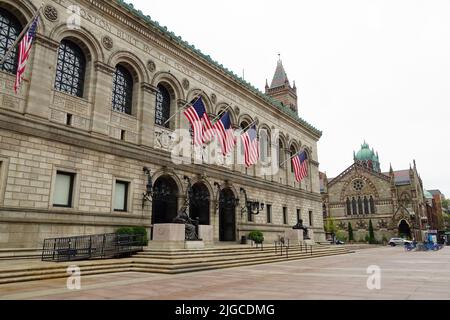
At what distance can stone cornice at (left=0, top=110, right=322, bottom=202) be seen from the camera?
16.5 metres

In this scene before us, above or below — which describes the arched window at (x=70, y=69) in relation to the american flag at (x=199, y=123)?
above

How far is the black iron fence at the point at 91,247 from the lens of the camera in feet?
50.7

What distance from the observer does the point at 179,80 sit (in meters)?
26.9

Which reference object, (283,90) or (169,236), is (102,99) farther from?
(283,90)

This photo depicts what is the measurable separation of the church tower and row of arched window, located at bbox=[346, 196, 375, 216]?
97.6 ft

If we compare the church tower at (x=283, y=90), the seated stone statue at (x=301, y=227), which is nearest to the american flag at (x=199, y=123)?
the seated stone statue at (x=301, y=227)

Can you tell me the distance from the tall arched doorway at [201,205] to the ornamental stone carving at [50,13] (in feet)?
48.9

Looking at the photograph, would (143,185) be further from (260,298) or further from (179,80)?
(260,298)

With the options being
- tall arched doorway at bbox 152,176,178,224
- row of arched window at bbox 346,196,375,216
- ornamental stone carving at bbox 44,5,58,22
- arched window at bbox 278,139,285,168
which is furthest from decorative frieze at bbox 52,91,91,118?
row of arched window at bbox 346,196,375,216

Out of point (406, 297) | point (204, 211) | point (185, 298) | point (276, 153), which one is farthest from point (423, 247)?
point (185, 298)

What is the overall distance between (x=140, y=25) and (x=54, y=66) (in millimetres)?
7764

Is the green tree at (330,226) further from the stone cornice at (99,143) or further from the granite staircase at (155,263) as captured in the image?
the granite staircase at (155,263)

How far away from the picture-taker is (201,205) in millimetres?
27938

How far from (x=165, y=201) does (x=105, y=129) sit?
6891mm
